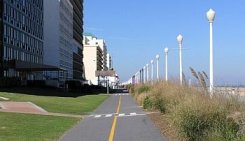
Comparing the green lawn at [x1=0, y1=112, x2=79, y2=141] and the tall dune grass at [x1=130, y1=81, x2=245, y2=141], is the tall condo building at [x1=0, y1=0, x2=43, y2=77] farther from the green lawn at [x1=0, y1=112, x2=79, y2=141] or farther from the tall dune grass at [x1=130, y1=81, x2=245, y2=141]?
the tall dune grass at [x1=130, y1=81, x2=245, y2=141]

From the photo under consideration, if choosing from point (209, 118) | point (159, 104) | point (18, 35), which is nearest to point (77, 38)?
point (18, 35)

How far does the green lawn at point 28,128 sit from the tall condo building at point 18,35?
144ft

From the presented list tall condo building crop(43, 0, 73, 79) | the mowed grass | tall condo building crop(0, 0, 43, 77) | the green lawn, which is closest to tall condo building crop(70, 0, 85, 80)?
tall condo building crop(43, 0, 73, 79)

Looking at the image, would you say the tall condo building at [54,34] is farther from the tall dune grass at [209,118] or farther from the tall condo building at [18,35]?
the tall dune grass at [209,118]

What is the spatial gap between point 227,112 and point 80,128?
8.54 meters

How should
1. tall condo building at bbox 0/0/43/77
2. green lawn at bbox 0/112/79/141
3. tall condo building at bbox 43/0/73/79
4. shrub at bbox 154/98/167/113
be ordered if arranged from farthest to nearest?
Result: tall condo building at bbox 43/0/73/79 → tall condo building at bbox 0/0/43/77 → shrub at bbox 154/98/167/113 → green lawn at bbox 0/112/79/141

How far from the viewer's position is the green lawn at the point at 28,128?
54.9 ft

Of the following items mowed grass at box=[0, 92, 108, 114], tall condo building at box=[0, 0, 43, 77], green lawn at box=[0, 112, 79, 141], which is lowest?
green lawn at box=[0, 112, 79, 141]

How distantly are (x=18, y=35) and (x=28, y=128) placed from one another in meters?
57.2

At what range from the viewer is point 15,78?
70.4 meters

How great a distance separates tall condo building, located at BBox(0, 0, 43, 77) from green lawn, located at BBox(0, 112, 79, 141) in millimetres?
44013

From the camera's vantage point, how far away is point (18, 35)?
75312 millimetres

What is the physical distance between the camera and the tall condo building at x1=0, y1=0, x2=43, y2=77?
67750 millimetres

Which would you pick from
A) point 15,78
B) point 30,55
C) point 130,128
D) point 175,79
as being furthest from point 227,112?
point 30,55
